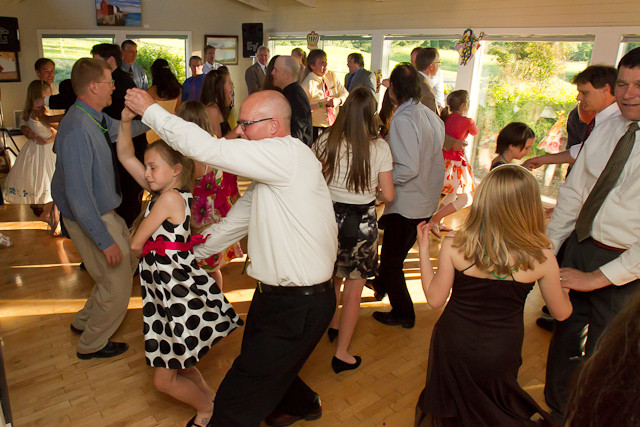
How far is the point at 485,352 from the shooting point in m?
1.87

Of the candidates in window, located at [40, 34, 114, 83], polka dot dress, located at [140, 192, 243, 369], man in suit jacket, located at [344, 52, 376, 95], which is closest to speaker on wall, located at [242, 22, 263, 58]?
window, located at [40, 34, 114, 83]

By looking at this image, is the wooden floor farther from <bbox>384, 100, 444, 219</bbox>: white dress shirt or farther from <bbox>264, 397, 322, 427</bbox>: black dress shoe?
<bbox>384, 100, 444, 219</bbox>: white dress shirt

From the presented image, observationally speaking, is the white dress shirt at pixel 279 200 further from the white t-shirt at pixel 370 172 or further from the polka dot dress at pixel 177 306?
the white t-shirt at pixel 370 172

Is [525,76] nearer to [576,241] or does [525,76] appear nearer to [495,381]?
[576,241]

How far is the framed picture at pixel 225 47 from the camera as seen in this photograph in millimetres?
10695

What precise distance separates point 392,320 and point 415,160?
1.19m

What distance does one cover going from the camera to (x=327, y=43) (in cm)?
945

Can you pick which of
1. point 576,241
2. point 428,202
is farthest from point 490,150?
point 576,241

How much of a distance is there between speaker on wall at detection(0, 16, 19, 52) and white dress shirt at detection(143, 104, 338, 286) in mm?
8918

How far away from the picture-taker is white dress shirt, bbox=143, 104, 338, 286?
1724 mm

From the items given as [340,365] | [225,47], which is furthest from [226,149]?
[225,47]

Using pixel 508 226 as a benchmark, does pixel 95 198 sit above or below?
below

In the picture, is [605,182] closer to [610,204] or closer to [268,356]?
[610,204]

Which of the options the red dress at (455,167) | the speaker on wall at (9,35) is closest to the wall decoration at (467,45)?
the red dress at (455,167)
